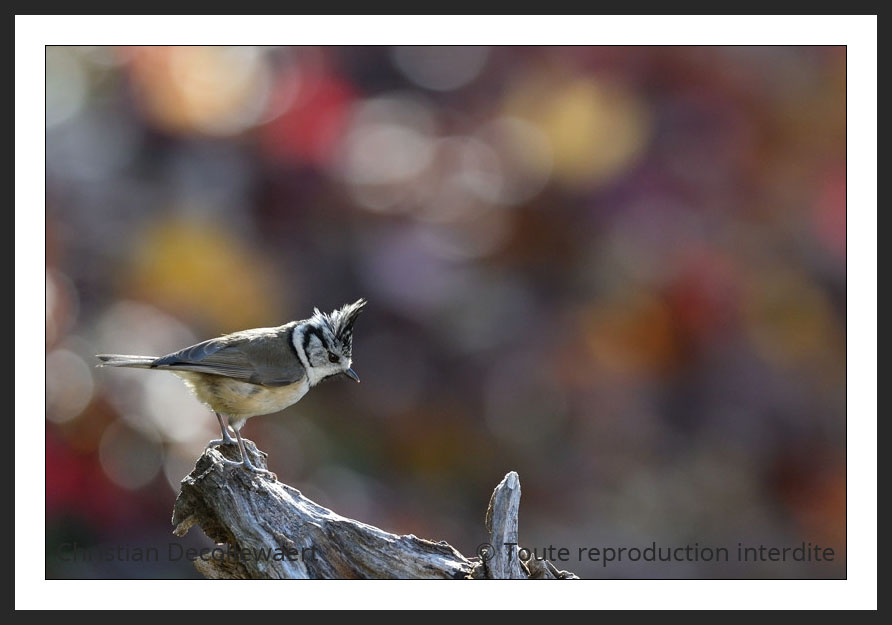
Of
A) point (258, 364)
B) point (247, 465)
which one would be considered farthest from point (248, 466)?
point (258, 364)

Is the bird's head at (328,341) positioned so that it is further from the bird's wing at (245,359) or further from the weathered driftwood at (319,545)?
the weathered driftwood at (319,545)

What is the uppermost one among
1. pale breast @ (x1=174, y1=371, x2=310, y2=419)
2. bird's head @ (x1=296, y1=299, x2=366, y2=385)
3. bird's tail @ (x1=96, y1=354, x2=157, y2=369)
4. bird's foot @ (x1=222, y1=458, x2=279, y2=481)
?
bird's head @ (x1=296, y1=299, x2=366, y2=385)

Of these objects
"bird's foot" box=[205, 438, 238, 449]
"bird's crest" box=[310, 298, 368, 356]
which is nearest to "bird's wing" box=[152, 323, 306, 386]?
"bird's crest" box=[310, 298, 368, 356]

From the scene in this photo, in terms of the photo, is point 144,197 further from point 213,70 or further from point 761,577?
point 761,577

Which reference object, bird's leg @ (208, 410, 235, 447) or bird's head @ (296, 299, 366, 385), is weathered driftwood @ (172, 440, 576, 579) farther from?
bird's head @ (296, 299, 366, 385)

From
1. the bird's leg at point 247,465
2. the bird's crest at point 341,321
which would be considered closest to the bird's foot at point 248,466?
the bird's leg at point 247,465

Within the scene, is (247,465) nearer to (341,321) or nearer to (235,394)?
(235,394)
